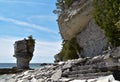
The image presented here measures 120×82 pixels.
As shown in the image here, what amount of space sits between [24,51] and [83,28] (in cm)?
2427

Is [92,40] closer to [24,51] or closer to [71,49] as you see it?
[71,49]

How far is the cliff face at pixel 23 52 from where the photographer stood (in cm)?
5248

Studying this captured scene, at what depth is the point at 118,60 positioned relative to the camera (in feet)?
48.5

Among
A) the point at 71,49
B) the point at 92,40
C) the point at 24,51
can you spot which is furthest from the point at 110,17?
the point at 24,51

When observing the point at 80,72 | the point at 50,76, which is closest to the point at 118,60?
the point at 80,72

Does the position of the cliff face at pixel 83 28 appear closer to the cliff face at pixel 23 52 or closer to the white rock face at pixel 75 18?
the white rock face at pixel 75 18

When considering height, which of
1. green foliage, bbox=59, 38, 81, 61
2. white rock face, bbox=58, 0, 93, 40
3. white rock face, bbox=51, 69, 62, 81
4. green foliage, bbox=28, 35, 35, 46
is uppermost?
green foliage, bbox=28, 35, 35, 46

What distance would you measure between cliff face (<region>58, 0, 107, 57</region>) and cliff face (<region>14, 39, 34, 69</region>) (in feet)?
70.6

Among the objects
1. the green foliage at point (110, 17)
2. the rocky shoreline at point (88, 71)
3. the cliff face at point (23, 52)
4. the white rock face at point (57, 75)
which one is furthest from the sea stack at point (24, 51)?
the white rock face at point (57, 75)

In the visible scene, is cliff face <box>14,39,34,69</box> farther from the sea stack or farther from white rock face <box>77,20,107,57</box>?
white rock face <box>77,20,107,57</box>

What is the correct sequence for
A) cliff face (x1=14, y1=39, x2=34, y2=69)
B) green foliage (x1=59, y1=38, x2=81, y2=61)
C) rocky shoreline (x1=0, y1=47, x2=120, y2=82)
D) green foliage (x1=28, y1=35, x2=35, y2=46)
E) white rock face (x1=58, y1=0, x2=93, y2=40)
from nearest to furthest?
1. rocky shoreline (x1=0, y1=47, x2=120, y2=82)
2. white rock face (x1=58, y1=0, x2=93, y2=40)
3. green foliage (x1=59, y1=38, x2=81, y2=61)
4. cliff face (x1=14, y1=39, x2=34, y2=69)
5. green foliage (x1=28, y1=35, x2=35, y2=46)

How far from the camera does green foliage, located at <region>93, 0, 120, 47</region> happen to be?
2098cm

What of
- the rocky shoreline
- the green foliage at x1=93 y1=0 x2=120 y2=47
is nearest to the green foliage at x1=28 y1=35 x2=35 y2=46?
the green foliage at x1=93 y1=0 x2=120 y2=47

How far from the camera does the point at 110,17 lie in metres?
21.9
